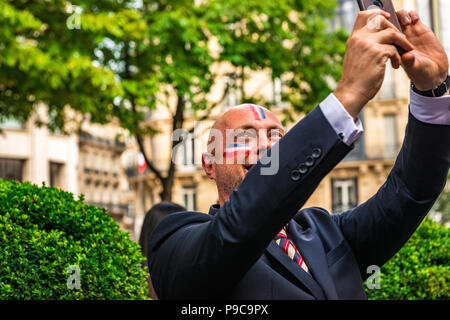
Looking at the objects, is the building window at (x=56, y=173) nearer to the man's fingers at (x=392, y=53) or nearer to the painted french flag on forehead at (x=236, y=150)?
the painted french flag on forehead at (x=236, y=150)

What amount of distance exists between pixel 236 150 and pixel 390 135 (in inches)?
1279

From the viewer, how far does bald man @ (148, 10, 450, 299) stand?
1613 mm

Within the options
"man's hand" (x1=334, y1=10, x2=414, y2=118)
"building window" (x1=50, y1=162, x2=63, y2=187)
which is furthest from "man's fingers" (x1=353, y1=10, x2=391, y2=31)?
"building window" (x1=50, y1=162, x2=63, y2=187)

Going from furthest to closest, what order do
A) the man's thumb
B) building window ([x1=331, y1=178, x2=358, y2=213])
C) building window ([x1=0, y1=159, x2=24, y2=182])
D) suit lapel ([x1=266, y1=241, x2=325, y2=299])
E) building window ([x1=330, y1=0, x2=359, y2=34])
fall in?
building window ([x1=331, y1=178, x2=358, y2=213]) → building window ([x1=330, y1=0, x2=359, y2=34]) → building window ([x1=0, y1=159, x2=24, y2=182]) → suit lapel ([x1=266, y1=241, x2=325, y2=299]) → the man's thumb

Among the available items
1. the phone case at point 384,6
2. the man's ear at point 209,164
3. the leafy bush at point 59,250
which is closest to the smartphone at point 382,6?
the phone case at point 384,6

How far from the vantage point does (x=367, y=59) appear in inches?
61.6

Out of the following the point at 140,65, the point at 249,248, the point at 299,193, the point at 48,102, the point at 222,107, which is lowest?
the point at 249,248

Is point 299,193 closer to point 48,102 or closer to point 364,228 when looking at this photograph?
point 364,228

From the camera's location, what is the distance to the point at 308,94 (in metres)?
14.4

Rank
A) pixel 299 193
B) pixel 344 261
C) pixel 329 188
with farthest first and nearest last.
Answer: pixel 329 188 < pixel 344 261 < pixel 299 193

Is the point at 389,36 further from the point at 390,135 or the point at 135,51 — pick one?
the point at 390,135

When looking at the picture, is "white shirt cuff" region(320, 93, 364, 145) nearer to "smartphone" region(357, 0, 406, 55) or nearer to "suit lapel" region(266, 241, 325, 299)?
"smartphone" region(357, 0, 406, 55)

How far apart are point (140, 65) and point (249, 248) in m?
12.2
